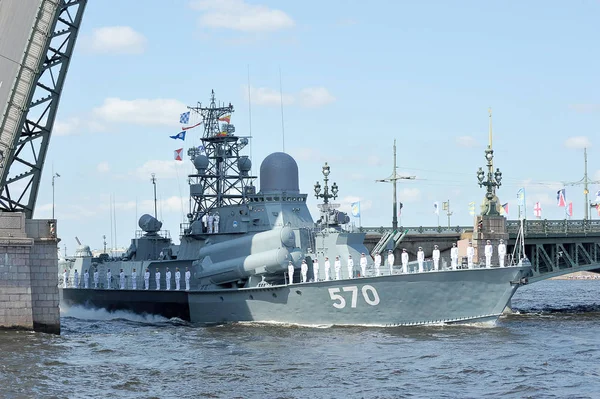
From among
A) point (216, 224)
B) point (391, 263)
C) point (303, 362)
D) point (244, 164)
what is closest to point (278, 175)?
point (216, 224)

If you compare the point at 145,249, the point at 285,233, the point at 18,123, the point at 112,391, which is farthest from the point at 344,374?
the point at 145,249

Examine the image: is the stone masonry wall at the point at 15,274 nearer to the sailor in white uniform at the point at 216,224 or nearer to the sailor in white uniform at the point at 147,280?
the sailor in white uniform at the point at 216,224

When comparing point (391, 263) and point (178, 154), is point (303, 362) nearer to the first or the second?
point (391, 263)

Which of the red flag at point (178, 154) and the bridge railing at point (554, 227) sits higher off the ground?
the red flag at point (178, 154)

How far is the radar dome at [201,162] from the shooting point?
52688mm

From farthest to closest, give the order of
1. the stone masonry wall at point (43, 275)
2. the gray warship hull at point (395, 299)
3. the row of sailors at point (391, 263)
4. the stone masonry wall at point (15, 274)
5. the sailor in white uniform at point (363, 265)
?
1. the sailor in white uniform at point (363, 265)
2. the row of sailors at point (391, 263)
3. the gray warship hull at point (395, 299)
4. the stone masonry wall at point (43, 275)
5. the stone masonry wall at point (15, 274)

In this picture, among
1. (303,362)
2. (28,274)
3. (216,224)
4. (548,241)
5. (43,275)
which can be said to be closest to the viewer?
(303,362)

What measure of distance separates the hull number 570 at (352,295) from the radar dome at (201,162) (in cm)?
1646

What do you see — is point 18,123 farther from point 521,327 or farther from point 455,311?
point 521,327

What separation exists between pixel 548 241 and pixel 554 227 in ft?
6.20

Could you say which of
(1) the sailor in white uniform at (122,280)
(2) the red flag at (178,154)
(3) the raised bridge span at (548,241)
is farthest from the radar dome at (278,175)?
(3) the raised bridge span at (548,241)

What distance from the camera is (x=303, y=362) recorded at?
3042 centimetres

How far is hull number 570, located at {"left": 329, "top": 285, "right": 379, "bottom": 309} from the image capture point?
3803 cm

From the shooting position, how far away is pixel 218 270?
4247 cm
